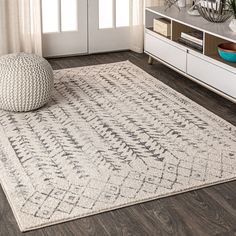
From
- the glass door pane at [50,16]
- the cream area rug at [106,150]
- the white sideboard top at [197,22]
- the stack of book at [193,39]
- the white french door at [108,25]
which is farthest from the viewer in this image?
the white french door at [108,25]

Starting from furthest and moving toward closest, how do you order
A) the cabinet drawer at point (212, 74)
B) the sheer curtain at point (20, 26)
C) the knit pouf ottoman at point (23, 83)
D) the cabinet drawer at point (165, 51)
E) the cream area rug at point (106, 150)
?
1. the sheer curtain at point (20, 26)
2. the cabinet drawer at point (165, 51)
3. the cabinet drawer at point (212, 74)
4. the knit pouf ottoman at point (23, 83)
5. the cream area rug at point (106, 150)

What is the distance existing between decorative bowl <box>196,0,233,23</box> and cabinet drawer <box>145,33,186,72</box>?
34 cm

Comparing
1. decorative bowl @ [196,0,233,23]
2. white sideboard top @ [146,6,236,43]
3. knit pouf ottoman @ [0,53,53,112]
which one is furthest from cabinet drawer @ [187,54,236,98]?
knit pouf ottoman @ [0,53,53,112]

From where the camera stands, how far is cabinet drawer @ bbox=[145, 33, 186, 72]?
4.61 meters

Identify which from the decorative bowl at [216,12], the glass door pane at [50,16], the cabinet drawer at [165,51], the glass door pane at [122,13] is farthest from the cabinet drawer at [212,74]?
the glass door pane at [50,16]

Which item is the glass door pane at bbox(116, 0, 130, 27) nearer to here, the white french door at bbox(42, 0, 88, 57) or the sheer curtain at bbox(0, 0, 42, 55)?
the white french door at bbox(42, 0, 88, 57)

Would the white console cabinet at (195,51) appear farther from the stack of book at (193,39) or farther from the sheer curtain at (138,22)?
the sheer curtain at (138,22)

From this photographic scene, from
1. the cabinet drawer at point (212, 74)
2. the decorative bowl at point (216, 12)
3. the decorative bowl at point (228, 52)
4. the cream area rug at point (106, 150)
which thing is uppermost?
the decorative bowl at point (216, 12)

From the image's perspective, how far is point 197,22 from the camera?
14.8 ft

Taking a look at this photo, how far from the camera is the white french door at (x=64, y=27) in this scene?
5230 millimetres

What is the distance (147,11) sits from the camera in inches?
203

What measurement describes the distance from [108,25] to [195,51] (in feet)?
4.53

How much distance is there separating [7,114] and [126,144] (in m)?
0.97

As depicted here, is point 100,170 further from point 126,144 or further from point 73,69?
point 73,69
